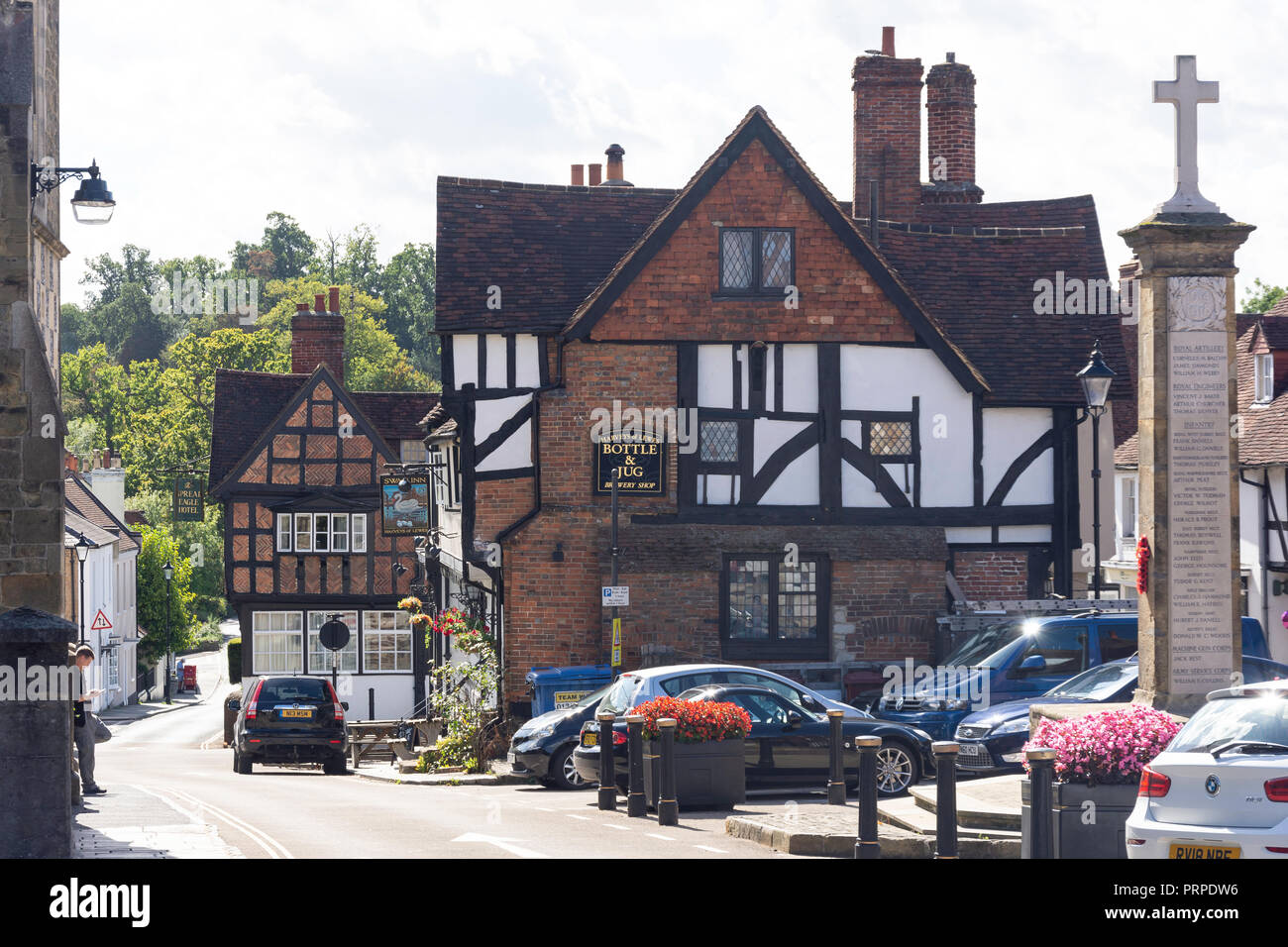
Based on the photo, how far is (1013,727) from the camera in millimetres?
18359

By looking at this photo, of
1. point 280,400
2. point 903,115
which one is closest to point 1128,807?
point 903,115

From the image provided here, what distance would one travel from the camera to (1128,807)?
38.4 ft

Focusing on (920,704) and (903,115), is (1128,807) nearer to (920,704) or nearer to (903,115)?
(920,704)

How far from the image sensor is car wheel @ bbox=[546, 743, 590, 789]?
21.0m

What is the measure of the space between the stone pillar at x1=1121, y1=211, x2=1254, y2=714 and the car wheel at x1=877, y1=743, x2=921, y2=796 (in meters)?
4.16

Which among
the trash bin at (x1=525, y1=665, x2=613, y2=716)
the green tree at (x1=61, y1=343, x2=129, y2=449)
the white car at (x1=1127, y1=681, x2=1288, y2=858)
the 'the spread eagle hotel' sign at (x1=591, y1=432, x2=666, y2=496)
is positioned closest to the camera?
the white car at (x1=1127, y1=681, x2=1288, y2=858)

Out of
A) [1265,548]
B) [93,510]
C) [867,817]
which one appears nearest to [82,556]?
[93,510]

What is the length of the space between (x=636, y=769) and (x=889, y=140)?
19.2m

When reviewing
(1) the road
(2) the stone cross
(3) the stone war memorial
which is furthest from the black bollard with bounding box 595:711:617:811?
(2) the stone cross

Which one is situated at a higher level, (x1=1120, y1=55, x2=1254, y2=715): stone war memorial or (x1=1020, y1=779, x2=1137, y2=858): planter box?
(x1=1120, y1=55, x2=1254, y2=715): stone war memorial

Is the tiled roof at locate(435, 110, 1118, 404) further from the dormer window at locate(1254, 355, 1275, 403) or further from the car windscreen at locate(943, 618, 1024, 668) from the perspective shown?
the dormer window at locate(1254, 355, 1275, 403)

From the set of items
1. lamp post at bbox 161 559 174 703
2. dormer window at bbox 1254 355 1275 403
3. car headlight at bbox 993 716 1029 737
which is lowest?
lamp post at bbox 161 559 174 703

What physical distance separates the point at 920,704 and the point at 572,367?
8.91 m

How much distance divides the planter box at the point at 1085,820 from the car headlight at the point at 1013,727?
6.56 meters
